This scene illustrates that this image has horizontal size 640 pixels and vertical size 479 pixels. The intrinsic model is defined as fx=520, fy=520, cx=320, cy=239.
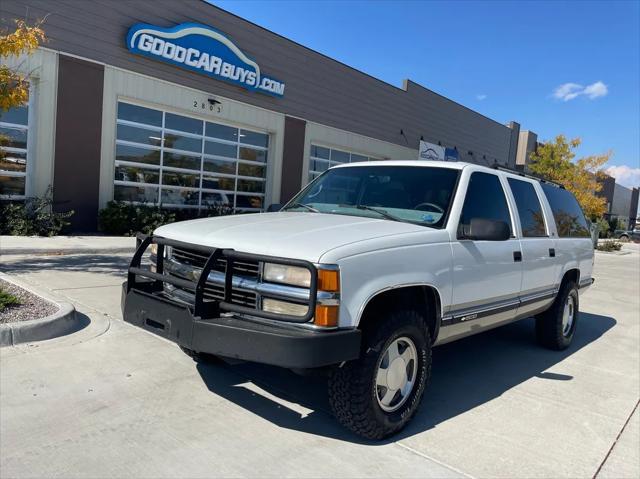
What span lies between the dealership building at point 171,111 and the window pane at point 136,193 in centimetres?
4

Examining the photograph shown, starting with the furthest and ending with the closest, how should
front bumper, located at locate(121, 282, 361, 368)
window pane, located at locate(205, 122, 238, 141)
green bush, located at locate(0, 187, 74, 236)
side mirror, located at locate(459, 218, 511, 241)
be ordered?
window pane, located at locate(205, 122, 238, 141) < green bush, located at locate(0, 187, 74, 236) < side mirror, located at locate(459, 218, 511, 241) < front bumper, located at locate(121, 282, 361, 368)

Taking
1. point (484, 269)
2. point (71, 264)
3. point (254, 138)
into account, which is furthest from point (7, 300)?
point (254, 138)

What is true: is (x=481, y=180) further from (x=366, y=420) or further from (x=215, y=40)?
(x=215, y=40)

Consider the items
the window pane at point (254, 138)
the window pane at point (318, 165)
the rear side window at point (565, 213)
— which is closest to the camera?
the rear side window at point (565, 213)

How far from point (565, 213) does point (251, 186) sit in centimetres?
1253

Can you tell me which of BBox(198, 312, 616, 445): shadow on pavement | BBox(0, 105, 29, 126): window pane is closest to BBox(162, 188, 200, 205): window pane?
BBox(0, 105, 29, 126): window pane

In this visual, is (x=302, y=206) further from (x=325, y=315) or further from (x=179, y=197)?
(x=179, y=197)

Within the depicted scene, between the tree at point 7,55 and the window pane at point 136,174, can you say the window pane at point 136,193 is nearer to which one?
the window pane at point 136,174

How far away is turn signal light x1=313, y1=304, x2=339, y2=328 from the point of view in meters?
2.96

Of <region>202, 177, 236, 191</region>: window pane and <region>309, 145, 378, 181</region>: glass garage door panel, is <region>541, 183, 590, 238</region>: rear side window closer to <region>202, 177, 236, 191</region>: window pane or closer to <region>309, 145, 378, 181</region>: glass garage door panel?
<region>202, 177, 236, 191</region>: window pane

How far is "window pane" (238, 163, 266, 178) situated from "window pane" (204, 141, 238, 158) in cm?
49

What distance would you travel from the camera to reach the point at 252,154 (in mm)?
17328

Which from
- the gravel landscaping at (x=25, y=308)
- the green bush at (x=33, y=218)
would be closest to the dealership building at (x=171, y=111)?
the green bush at (x=33, y=218)

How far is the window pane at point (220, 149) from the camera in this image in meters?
15.8
